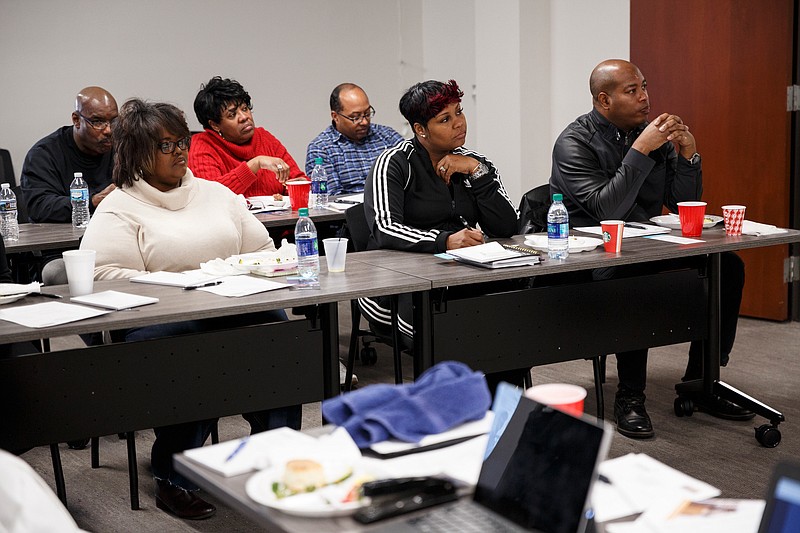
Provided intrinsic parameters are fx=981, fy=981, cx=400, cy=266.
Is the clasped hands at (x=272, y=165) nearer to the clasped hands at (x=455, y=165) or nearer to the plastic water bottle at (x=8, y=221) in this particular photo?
the plastic water bottle at (x=8, y=221)

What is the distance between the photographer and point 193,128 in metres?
6.84

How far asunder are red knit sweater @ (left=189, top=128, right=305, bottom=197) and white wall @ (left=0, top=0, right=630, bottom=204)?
74.5 inches

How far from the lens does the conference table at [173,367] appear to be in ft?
8.27

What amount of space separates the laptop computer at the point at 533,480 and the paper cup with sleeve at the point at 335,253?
65.6 inches

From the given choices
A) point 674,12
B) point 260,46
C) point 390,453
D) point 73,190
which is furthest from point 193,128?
point 390,453

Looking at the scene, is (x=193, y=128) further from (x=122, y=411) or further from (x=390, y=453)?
(x=390, y=453)

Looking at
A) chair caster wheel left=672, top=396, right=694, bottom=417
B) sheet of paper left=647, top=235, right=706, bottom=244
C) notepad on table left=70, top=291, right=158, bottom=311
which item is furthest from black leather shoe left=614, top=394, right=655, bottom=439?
notepad on table left=70, top=291, right=158, bottom=311

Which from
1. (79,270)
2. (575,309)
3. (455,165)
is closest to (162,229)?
(79,270)

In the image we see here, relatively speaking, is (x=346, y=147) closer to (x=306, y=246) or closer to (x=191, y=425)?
(x=306, y=246)

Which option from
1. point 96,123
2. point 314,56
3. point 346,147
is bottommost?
point 346,147

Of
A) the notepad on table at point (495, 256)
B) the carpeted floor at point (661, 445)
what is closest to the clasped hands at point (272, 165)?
the carpeted floor at point (661, 445)

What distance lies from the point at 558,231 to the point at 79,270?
57.0 inches

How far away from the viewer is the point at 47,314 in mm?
2529

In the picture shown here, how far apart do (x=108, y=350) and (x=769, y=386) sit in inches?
107
